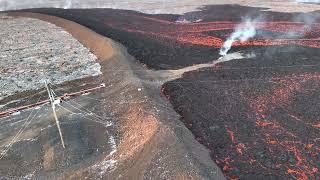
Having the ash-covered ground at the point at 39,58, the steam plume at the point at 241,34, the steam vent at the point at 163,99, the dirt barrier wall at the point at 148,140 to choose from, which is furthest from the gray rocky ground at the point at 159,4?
the dirt barrier wall at the point at 148,140

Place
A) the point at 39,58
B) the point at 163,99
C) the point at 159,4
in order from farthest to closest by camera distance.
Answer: the point at 159,4, the point at 39,58, the point at 163,99

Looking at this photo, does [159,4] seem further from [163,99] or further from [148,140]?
[148,140]

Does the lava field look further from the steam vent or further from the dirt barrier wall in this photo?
the dirt barrier wall

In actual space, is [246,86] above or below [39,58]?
below

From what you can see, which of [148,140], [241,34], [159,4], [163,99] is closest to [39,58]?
[163,99]

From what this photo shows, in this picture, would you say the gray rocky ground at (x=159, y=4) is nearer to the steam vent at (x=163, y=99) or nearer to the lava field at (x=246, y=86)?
the lava field at (x=246, y=86)

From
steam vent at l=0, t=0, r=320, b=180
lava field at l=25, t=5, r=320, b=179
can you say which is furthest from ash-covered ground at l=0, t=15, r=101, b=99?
lava field at l=25, t=5, r=320, b=179
